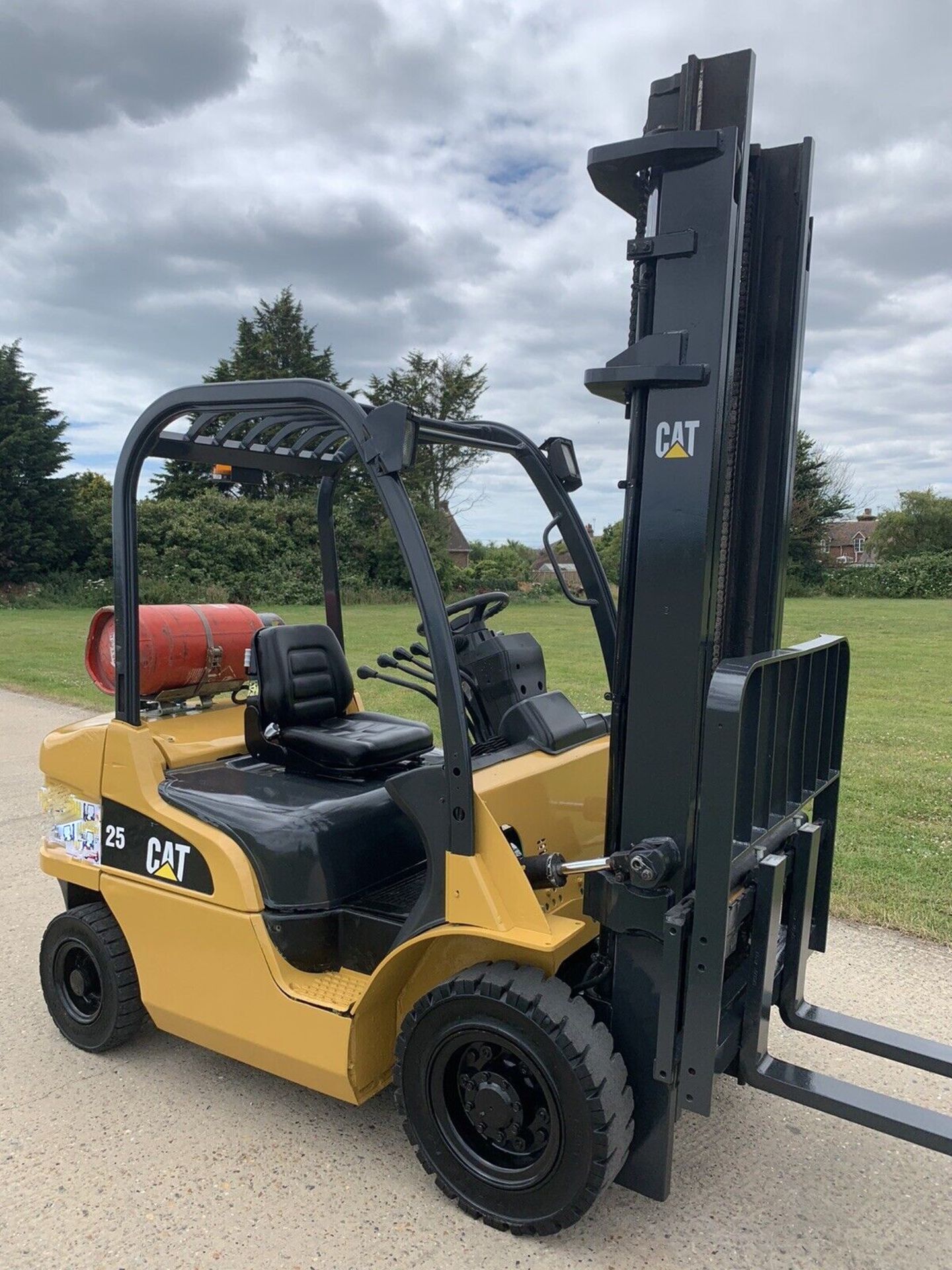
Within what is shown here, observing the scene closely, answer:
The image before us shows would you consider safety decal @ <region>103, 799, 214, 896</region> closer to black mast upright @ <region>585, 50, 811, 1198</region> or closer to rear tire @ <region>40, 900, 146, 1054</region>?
rear tire @ <region>40, 900, 146, 1054</region>

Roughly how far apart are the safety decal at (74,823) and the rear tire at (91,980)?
23 cm

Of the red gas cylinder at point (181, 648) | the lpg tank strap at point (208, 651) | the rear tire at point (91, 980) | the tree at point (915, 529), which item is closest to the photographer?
the rear tire at point (91, 980)

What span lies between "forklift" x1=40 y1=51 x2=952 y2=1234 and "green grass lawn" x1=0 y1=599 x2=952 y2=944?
2.73 metres

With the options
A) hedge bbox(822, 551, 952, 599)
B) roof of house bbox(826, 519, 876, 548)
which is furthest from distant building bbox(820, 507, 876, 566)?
hedge bbox(822, 551, 952, 599)

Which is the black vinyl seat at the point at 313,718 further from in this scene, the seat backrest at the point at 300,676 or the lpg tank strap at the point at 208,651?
the lpg tank strap at the point at 208,651

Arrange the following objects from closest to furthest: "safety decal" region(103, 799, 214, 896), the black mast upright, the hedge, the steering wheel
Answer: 1. the black mast upright
2. "safety decal" region(103, 799, 214, 896)
3. the steering wheel
4. the hedge

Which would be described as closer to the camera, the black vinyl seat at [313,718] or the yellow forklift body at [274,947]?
the yellow forklift body at [274,947]

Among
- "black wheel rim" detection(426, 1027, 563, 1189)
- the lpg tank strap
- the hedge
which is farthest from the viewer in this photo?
the hedge

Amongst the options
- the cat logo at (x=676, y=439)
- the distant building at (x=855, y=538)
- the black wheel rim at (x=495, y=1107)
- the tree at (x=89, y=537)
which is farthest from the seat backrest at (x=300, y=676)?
the distant building at (x=855, y=538)

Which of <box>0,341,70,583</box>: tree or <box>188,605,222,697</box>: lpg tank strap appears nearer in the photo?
<box>188,605,222,697</box>: lpg tank strap

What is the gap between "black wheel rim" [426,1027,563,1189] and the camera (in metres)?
2.67

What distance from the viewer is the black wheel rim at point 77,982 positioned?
381 cm

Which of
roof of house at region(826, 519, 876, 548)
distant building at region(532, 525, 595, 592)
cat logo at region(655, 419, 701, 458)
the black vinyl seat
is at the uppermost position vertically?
roof of house at region(826, 519, 876, 548)

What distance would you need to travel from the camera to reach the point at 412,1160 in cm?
310
